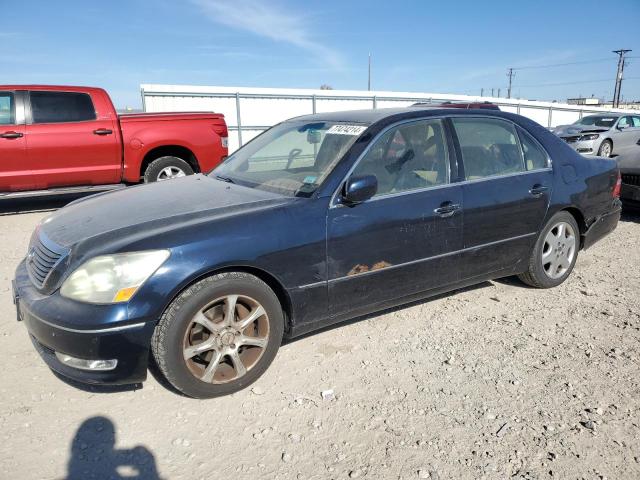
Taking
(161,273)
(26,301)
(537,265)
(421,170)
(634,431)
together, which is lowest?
(634,431)

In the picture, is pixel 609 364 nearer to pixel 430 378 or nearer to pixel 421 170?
pixel 430 378

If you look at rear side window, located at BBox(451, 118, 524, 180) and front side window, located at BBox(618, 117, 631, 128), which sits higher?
front side window, located at BBox(618, 117, 631, 128)

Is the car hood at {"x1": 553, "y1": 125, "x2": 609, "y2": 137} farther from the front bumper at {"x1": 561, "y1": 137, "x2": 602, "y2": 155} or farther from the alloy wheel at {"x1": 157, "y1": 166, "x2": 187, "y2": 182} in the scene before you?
the alloy wheel at {"x1": 157, "y1": 166, "x2": 187, "y2": 182}

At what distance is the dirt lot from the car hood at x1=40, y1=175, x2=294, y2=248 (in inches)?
37.6

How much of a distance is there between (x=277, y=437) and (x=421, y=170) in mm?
2060

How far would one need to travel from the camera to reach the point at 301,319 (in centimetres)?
303

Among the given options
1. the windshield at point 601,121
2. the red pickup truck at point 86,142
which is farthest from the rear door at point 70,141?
the windshield at point 601,121

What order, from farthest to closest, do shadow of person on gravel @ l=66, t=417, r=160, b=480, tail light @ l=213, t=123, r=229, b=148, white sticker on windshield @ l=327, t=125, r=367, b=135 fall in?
tail light @ l=213, t=123, r=229, b=148 < white sticker on windshield @ l=327, t=125, r=367, b=135 < shadow of person on gravel @ l=66, t=417, r=160, b=480

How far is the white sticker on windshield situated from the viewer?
11.1ft

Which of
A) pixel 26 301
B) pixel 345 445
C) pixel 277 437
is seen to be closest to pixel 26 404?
pixel 26 301

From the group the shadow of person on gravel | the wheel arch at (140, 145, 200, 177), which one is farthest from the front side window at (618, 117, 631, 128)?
the shadow of person on gravel

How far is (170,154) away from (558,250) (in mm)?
6135

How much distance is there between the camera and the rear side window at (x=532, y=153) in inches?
160

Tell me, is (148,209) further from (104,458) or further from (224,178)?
(104,458)
